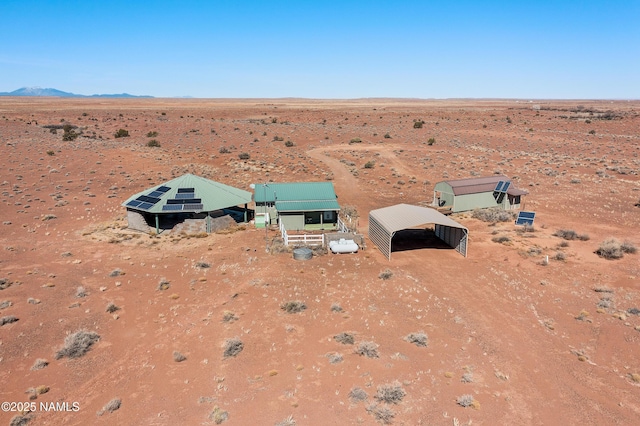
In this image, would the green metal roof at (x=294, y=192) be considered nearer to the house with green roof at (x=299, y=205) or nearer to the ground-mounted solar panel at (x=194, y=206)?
the house with green roof at (x=299, y=205)

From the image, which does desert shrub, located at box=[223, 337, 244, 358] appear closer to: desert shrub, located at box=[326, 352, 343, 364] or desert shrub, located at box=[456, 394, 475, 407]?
desert shrub, located at box=[326, 352, 343, 364]

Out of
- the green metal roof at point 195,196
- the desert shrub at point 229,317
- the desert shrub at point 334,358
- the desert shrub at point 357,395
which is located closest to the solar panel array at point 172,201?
the green metal roof at point 195,196

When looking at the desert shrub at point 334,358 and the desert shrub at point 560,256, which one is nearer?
the desert shrub at point 334,358

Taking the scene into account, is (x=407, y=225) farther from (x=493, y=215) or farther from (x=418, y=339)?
(x=493, y=215)

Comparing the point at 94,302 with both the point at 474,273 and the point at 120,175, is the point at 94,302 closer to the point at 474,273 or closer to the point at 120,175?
the point at 474,273

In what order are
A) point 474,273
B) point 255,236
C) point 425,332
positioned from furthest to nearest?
1. point 255,236
2. point 474,273
3. point 425,332

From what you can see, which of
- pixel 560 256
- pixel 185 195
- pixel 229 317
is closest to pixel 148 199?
pixel 185 195

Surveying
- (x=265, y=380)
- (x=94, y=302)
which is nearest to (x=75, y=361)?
(x=94, y=302)
